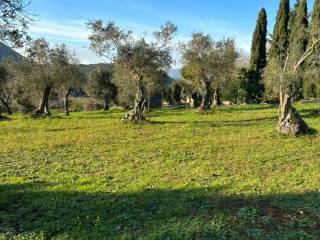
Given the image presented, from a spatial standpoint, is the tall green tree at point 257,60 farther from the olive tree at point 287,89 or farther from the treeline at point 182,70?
the olive tree at point 287,89

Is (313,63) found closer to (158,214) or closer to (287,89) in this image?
(287,89)

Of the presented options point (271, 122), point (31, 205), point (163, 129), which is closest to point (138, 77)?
point (163, 129)

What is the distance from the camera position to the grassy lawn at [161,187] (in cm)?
1064

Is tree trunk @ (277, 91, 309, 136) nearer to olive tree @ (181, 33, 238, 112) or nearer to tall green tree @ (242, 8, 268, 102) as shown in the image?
olive tree @ (181, 33, 238, 112)

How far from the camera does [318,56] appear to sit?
3394 cm

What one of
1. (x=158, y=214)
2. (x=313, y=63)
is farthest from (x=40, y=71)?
(x=158, y=214)

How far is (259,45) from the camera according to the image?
69.5 meters

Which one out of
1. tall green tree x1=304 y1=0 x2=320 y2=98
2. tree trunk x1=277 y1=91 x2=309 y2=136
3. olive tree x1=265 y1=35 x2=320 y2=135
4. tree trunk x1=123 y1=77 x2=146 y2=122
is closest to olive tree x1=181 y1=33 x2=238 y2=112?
tall green tree x1=304 y1=0 x2=320 y2=98

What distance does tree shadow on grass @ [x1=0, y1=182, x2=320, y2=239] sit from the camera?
1027 centimetres

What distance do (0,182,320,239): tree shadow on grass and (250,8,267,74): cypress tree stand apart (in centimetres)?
5766

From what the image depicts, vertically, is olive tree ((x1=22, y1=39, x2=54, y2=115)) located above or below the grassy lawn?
above

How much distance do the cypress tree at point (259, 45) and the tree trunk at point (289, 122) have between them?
138 ft

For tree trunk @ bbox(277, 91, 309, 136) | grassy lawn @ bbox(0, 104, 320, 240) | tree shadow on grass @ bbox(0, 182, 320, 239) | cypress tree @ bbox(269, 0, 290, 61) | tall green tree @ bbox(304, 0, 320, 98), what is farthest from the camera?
cypress tree @ bbox(269, 0, 290, 61)

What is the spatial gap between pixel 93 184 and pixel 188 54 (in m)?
34.4
